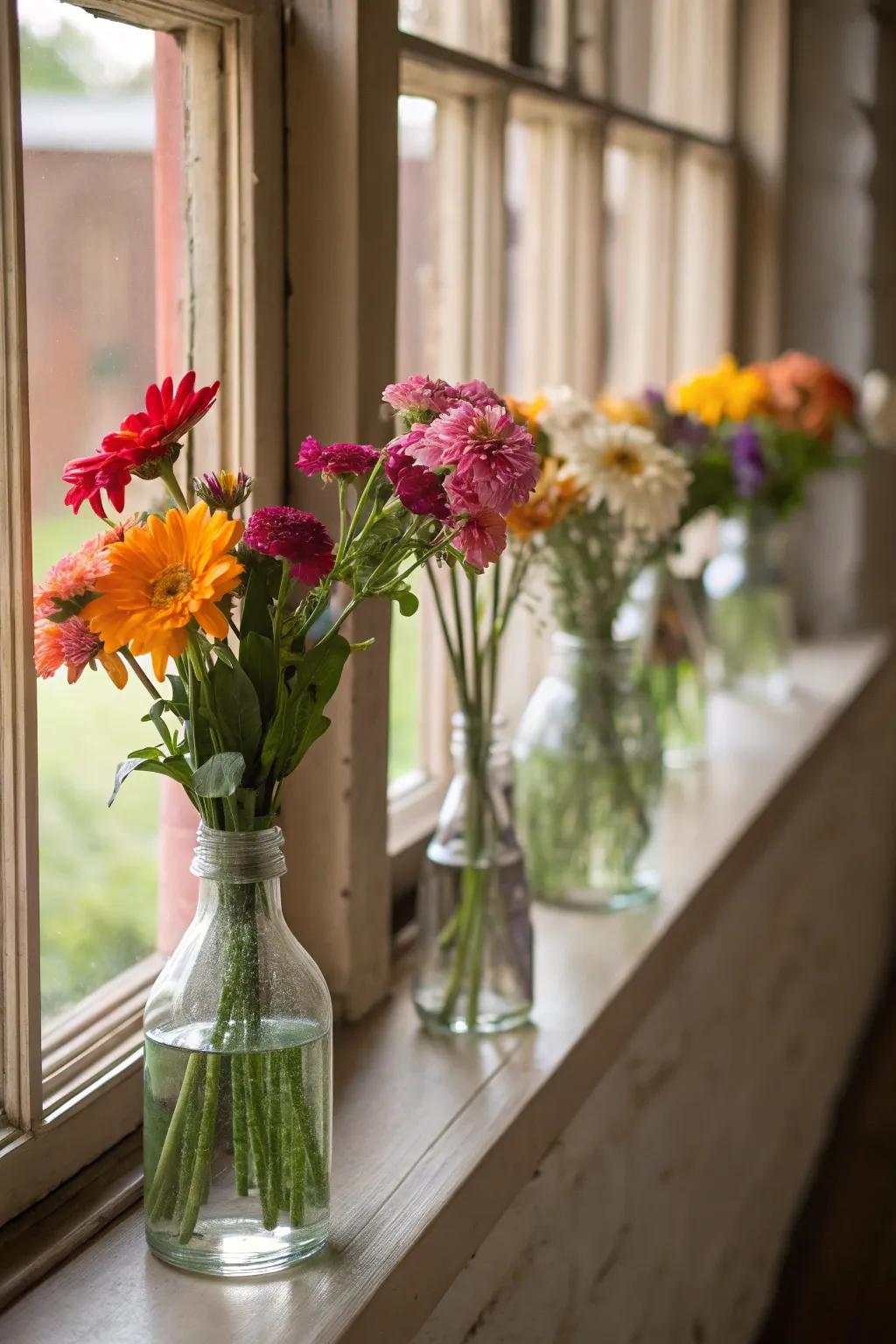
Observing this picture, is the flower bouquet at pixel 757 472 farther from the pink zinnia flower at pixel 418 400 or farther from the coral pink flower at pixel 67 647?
the coral pink flower at pixel 67 647

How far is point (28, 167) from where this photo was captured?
86 cm

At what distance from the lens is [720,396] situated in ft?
6.24

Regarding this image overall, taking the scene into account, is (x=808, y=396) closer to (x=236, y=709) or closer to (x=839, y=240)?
(x=839, y=240)

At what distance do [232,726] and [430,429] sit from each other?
0.62ft

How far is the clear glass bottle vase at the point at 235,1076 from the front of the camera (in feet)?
2.59

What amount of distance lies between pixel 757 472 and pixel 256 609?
1146 mm

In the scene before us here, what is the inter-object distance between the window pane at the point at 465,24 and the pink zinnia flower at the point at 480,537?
75cm

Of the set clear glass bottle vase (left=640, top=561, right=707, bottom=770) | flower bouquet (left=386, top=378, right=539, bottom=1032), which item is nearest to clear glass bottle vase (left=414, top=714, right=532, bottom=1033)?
flower bouquet (left=386, top=378, right=539, bottom=1032)

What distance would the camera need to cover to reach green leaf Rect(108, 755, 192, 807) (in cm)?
76

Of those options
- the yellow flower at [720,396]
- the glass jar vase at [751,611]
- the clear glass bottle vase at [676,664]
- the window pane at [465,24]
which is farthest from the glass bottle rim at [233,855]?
the glass jar vase at [751,611]

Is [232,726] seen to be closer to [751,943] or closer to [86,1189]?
[86,1189]

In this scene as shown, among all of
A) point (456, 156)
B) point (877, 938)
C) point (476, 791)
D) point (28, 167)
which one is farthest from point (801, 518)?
point (28, 167)

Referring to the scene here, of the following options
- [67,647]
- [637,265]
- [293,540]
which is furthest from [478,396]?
[637,265]

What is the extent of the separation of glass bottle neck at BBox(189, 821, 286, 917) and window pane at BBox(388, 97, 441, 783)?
2.06 ft
